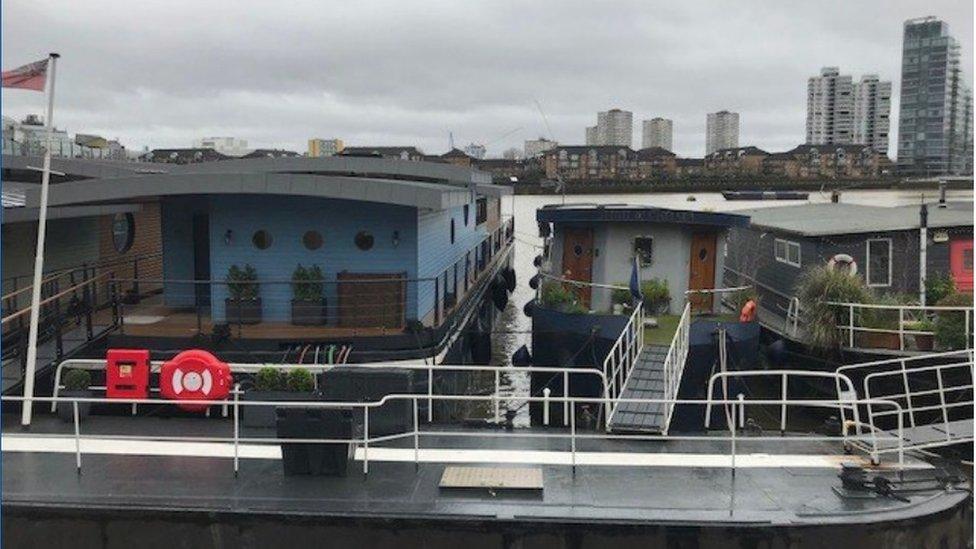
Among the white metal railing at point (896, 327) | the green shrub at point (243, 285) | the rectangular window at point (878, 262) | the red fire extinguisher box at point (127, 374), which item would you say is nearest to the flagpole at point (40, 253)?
the red fire extinguisher box at point (127, 374)

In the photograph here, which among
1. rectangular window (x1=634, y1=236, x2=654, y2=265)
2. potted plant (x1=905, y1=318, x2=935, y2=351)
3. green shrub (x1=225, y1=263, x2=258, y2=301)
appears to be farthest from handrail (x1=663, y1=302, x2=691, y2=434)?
green shrub (x1=225, y1=263, x2=258, y2=301)

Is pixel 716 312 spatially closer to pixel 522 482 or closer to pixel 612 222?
pixel 612 222

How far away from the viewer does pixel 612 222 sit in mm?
20719

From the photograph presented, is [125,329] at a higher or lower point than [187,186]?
lower

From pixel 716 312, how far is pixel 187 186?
1319 cm

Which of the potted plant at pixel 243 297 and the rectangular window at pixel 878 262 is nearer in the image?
the potted plant at pixel 243 297

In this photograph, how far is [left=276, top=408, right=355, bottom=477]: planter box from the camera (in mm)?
8953

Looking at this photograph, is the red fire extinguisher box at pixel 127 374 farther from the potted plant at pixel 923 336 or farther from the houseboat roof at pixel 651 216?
the potted plant at pixel 923 336

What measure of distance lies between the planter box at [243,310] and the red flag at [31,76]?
19.4 feet

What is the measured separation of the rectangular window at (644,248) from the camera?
20.7 m

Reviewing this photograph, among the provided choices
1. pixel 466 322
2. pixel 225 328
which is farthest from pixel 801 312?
pixel 225 328

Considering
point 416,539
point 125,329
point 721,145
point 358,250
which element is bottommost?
point 416,539

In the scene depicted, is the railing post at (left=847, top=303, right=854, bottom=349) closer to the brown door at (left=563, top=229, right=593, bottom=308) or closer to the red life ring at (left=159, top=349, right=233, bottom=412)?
the brown door at (left=563, top=229, right=593, bottom=308)

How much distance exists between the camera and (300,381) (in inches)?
450
